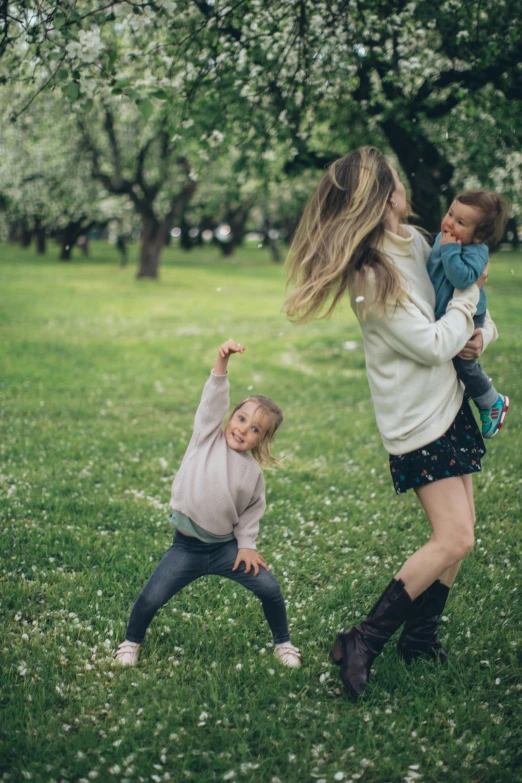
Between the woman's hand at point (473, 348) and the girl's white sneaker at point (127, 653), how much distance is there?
2.54m

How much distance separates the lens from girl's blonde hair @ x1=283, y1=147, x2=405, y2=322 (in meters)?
3.56

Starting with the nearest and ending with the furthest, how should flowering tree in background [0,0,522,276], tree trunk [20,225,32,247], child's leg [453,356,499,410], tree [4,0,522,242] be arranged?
child's leg [453,356,499,410], flowering tree in background [0,0,522,276], tree [4,0,522,242], tree trunk [20,225,32,247]

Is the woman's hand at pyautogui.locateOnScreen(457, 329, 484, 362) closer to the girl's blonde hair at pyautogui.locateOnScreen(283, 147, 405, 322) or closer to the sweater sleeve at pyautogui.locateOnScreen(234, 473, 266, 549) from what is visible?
the girl's blonde hair at pyautogui.locateOnScreen(283, 147, 405, 322)

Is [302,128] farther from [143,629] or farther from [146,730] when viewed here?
[146,730]

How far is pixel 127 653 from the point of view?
4184 mm

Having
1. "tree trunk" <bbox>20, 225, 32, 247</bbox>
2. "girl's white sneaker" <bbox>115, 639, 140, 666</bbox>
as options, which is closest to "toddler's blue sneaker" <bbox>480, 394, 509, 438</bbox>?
"girl's white sneaker" <bbox>115, 639, 140, 666</bbox>

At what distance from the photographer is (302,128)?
10148mm

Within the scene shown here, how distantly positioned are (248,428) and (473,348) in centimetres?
127

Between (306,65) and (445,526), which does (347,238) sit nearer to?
(445,526)

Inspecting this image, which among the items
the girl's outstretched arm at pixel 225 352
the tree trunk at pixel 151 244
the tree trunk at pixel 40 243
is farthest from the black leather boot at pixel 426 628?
the tree trunk at pixel 40 243

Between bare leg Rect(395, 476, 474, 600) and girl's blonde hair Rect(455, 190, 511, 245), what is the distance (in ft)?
4.20

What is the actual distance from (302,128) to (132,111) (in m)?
15.8

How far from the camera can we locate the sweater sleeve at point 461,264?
3.52m

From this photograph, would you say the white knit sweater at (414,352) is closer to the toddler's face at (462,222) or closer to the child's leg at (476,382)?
the child's leg at (476,382)
